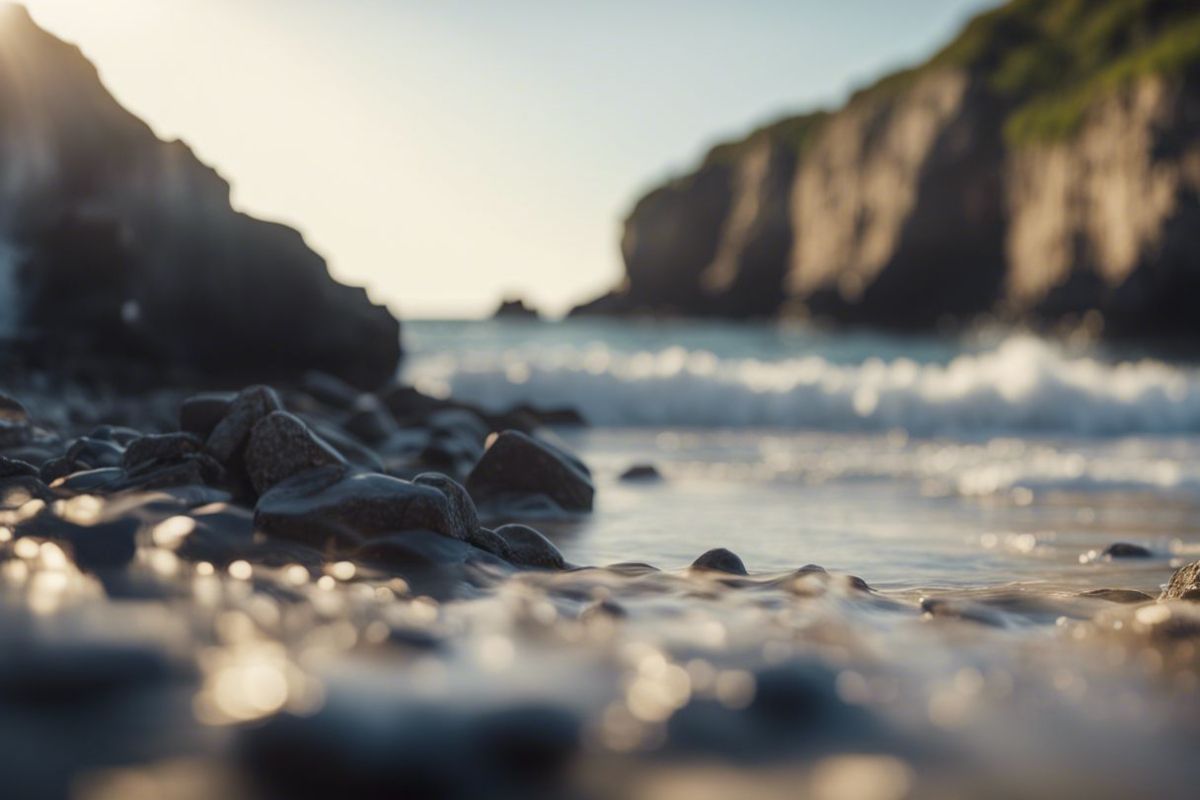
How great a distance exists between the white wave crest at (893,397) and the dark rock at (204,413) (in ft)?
23.9

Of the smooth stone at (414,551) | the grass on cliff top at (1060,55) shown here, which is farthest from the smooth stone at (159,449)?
the grass on cliff top at (1060,55)

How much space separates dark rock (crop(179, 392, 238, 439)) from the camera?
4566 millimetres

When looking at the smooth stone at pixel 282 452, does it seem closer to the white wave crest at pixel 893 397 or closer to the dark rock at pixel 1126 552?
the dark rock at pixel 1126 552

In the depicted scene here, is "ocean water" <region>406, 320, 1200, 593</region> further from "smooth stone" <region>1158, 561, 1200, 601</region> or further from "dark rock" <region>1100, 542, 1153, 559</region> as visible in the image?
"smooth stone" <region>1158, 561, 1200, 601</region>

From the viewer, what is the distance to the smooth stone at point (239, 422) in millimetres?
4094

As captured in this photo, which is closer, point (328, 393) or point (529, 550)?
point (529, 550)

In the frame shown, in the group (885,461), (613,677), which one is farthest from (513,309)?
(613,677)

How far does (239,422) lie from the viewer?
4164 mm

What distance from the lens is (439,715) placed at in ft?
5.90

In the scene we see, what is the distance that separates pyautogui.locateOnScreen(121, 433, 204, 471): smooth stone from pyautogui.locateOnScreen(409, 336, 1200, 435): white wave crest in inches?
310

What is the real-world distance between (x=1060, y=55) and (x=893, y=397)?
5691 centimetres

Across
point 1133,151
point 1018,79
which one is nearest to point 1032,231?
point 1133,151

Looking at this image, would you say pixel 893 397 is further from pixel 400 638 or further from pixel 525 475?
pixel 400 638

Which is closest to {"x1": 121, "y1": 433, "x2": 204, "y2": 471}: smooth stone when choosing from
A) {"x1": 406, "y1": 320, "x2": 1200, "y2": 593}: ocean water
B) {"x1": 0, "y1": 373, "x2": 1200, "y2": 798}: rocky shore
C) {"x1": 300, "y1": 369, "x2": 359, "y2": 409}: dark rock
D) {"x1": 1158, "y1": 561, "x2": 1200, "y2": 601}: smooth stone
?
{"x1": 0, "y1": 373, "x2": 1200, "y2": 798}: rocky shore
